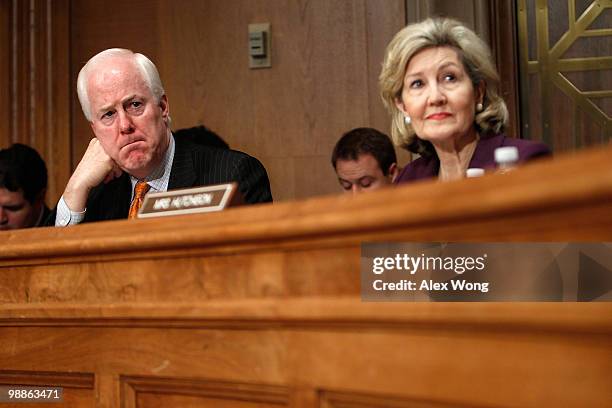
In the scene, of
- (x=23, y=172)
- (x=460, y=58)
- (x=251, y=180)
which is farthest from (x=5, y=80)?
(x=460, y=58)

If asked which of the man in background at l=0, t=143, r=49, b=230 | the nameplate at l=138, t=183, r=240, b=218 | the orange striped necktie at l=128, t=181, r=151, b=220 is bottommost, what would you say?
the nameplate at l=138, t=183, r=240, b=218

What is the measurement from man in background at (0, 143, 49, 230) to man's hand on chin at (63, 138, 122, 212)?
88cm

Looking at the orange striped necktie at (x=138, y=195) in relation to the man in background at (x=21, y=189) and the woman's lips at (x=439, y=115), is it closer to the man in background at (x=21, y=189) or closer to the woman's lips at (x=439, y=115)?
the woman's lips at (x=439, y=115)

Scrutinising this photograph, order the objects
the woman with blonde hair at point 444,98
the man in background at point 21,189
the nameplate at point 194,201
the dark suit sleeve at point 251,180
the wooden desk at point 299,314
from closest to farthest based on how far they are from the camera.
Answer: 1. the wooden desk at point 299,314
2. the nameplate at point 194,201
3. the woman with blonde hair at point 444,98
4. the dark suit sleeve at point 251,180
5. the man in background at point 21,189

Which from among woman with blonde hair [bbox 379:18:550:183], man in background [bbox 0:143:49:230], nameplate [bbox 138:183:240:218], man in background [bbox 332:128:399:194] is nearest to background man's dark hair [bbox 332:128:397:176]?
man in background [bbox 332:128:399:194]

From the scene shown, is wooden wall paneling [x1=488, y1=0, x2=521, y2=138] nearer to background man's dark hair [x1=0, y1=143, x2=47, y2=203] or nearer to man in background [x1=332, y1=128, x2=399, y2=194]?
man in background [x1=332, y1=128, x2=399, y2=194]

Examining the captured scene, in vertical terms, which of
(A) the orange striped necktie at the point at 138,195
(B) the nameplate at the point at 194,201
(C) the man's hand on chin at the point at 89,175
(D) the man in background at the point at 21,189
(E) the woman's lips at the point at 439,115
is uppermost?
(D) the man in background at the point at 21,189

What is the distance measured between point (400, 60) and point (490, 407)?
1602 millimetres

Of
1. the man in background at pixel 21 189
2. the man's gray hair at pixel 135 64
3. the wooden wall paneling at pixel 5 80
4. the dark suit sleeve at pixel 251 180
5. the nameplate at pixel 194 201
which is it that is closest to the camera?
the nameplate at pixel 194 201

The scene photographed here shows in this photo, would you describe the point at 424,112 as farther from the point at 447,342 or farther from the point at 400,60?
the point at 447,342

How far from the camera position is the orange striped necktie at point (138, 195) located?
2455 mm

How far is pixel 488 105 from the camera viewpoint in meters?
2.48

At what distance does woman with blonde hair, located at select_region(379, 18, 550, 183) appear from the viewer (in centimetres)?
241

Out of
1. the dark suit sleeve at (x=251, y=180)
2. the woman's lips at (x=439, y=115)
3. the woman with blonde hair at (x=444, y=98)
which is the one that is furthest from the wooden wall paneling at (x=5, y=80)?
the woman's lips at (x=439, y=115)
